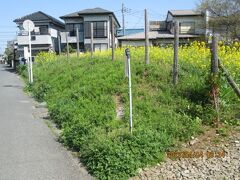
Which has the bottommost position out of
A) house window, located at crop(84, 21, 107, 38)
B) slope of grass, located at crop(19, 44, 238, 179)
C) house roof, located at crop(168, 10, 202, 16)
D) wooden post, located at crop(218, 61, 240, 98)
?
slope of grass, located at crop(19, 44, 238, 179)

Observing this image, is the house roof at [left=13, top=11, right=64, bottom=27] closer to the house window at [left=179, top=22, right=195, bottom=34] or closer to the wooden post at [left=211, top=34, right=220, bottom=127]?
the house window at [left=179, top=22, right=195, bottom=34]

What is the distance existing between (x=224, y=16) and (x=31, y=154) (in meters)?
32.3

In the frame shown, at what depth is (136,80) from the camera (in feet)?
31.3

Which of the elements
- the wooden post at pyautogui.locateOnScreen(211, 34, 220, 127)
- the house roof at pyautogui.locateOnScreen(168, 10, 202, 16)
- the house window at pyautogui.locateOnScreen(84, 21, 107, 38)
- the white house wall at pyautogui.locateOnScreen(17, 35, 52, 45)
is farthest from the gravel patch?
the white house wall at pyautogui.locateOnScreen(17, 35, 52, 45)

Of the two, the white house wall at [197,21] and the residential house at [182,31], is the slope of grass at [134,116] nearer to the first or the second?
Result: the residential house at [182,31]

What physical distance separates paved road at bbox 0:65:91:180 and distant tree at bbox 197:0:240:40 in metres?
26.9

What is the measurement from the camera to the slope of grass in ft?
18.9

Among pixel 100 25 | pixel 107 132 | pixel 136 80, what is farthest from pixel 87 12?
pixel 107 132

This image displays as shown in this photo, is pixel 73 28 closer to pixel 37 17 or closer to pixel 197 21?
pixel 37 17

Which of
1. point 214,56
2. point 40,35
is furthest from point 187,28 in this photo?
point 214,56

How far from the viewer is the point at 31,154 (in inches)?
262

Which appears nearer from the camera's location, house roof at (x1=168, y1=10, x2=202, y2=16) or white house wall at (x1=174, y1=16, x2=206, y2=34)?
white house wall at (x1=174, y1=16, x2=206, y2=34)

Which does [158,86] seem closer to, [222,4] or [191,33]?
[222,4]
